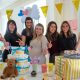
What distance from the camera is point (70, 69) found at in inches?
51.1

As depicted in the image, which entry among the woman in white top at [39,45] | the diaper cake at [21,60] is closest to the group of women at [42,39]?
the woman in white top at [39,45]

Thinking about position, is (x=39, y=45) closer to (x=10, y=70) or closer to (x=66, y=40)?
(x=66, y=40)

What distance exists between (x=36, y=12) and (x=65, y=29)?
54.6 inches

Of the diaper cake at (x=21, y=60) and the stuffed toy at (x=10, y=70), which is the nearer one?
the stuffed toy at (x=10, y=70)

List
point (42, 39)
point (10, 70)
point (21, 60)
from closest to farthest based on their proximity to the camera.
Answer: point (10, 70)
point (21, 60)
point (42, 39)

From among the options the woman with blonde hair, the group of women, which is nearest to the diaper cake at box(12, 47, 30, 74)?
the group of women

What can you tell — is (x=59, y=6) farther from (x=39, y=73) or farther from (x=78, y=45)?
(x=39, y=73)

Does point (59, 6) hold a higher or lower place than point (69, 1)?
lower

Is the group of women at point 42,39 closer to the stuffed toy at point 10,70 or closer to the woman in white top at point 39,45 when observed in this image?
the woman in white top at point 39,45

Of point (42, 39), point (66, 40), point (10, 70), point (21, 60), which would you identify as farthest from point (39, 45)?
point (10, 70)

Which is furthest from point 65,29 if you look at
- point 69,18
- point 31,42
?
point 69,18

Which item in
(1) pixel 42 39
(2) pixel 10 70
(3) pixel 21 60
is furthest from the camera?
(1) pixel 42 39

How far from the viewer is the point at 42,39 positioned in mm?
2799

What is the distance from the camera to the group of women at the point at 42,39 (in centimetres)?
281
